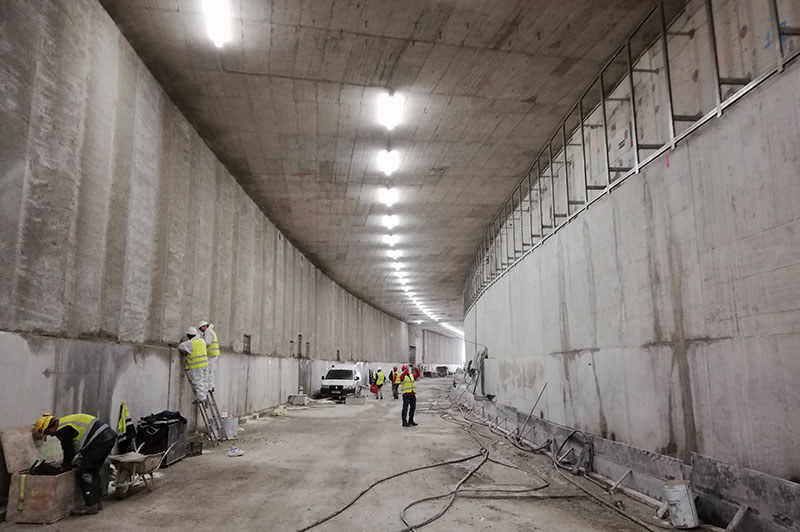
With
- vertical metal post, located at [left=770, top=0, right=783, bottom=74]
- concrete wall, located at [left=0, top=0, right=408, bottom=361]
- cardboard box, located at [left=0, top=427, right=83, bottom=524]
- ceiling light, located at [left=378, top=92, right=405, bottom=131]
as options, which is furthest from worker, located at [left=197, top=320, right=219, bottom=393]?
vertical metal post, located at [left=770, top=0, right=783, bottom=74]

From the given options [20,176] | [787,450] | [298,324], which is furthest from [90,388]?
[298,324]

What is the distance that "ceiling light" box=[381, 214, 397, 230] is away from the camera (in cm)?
2198

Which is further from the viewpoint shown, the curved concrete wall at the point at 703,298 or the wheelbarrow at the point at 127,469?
the wheelbarrow at the point at 127,469

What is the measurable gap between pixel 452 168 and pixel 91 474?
12410 millimetres

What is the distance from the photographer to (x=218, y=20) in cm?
909

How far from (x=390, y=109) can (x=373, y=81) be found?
4.17 feet

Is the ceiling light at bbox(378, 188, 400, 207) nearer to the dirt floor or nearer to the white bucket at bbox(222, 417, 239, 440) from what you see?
the dirt floor

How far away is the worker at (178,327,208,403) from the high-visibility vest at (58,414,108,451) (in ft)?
18.9

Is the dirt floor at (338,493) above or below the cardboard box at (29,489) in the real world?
below

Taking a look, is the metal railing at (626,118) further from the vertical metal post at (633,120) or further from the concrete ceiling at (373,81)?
the concrete ceiling at (373,81)

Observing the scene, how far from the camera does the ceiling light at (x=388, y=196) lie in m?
18.6

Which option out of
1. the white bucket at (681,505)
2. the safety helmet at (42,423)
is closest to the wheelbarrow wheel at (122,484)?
the safety helmet at (42,423)

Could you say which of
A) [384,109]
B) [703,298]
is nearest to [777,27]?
[703,298]

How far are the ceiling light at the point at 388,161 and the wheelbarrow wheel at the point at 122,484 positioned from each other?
33.7 feet
